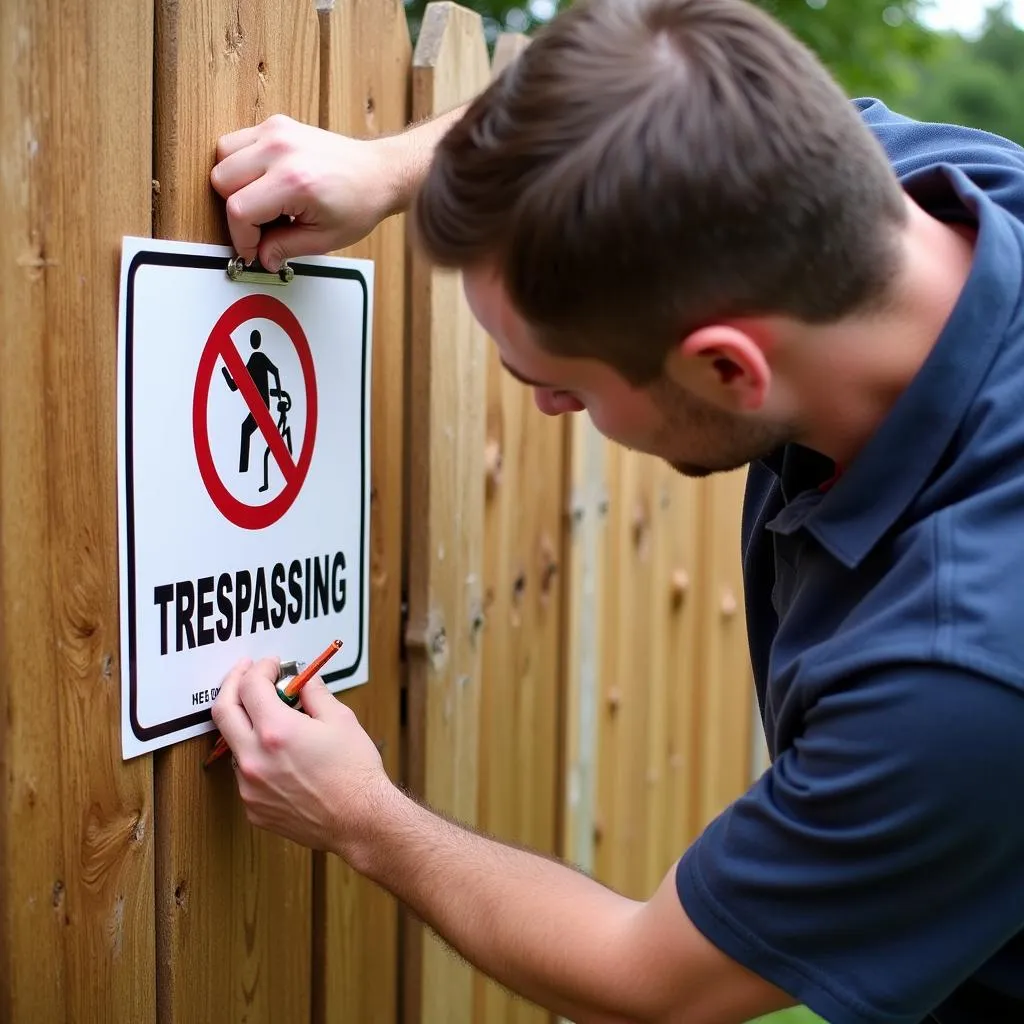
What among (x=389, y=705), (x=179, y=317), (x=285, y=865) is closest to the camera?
(x=179, y=317)

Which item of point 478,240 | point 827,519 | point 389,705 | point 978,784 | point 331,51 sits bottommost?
point 389,705

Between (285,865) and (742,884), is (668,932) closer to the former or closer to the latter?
(742,884)

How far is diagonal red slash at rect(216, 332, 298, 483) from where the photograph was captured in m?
1.76

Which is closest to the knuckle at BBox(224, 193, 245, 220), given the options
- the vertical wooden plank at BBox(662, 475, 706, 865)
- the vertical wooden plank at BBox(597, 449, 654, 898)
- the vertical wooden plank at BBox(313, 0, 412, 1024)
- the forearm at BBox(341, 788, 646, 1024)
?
the vertical wooden plank at BBox(313, 0, 412, 1024)

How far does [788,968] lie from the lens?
1.39 m

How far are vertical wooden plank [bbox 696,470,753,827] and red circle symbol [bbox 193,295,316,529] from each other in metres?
2.19

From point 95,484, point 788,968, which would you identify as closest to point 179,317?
point 95,484

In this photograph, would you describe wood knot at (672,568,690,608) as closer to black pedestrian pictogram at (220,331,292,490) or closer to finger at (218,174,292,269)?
black pedestrian pictogram at (220,331,292,490)

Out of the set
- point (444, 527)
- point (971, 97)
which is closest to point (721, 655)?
point (444, 527)

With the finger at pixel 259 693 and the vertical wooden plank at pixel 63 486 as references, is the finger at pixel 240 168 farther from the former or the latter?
the finger at pixel 259 693

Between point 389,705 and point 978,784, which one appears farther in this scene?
point 389,705

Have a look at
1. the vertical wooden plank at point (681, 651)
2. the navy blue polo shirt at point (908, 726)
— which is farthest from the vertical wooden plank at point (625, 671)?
the navy blue polo shirt at point (908, 726)

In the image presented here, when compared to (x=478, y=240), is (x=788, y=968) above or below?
below

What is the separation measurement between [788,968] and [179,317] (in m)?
1.14
